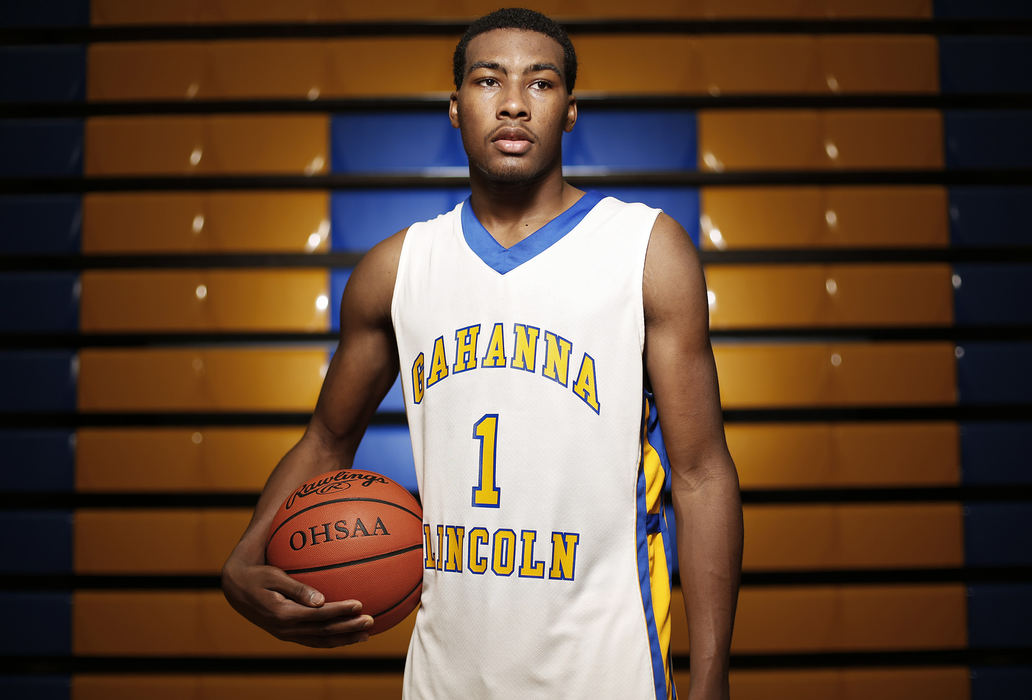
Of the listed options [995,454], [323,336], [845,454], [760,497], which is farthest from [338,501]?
[995,454]

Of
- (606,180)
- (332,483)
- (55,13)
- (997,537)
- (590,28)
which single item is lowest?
(997,537)

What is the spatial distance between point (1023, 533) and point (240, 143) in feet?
10.2

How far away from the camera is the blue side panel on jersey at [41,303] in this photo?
2561 mm

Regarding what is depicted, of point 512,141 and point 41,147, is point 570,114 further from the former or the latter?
point 41,147

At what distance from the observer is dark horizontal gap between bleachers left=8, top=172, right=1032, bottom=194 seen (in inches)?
99.5

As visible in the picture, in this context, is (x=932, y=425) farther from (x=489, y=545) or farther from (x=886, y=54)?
(x=489, y=545)

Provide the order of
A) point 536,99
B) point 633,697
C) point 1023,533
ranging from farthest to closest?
point 1023,533
point 536,99
point 633,697

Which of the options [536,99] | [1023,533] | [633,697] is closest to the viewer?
[633,697]

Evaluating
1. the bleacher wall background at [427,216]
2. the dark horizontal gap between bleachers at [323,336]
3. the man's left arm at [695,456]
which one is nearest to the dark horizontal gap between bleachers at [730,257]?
the bleacher wall background at [427,216]

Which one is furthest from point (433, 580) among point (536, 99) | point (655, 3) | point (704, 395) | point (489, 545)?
point (655, 3)

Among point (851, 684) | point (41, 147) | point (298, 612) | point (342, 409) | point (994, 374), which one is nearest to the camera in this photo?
point (298, 612)

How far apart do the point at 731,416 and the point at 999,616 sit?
116 centimetres

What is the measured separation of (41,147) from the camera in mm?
2619

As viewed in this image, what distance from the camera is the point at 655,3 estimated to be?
2582 millimetres
